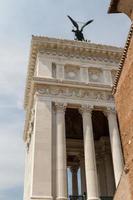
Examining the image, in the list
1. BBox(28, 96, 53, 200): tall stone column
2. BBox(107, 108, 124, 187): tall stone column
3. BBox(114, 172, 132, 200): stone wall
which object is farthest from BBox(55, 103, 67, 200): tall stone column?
BBox(114, 172, 132, 200): stone wall

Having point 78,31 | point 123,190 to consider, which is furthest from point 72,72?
point 123,190

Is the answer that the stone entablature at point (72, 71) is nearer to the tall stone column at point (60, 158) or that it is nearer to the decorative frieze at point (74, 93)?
the decorative frieze at point (74, 93)

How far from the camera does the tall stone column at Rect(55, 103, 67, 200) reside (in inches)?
933

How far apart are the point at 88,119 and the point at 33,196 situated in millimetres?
8925

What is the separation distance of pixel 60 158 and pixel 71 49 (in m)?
12.0

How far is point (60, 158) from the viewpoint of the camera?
82.9ft

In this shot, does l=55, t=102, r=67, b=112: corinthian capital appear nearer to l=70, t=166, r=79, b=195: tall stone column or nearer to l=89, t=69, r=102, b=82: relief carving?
l=89, t=69, r=102, b=82: relief carving

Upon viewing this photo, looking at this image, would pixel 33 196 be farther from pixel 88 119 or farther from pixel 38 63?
pixel 38 63

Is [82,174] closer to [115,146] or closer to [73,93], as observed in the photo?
[115,146]

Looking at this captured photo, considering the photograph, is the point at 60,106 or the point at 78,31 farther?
the point at 78,31

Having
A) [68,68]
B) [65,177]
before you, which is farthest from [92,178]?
[68,68]

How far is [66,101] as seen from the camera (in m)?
28.7

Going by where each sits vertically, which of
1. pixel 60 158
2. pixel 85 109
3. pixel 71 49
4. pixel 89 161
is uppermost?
pixel 71 49

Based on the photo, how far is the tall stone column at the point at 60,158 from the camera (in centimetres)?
2369
